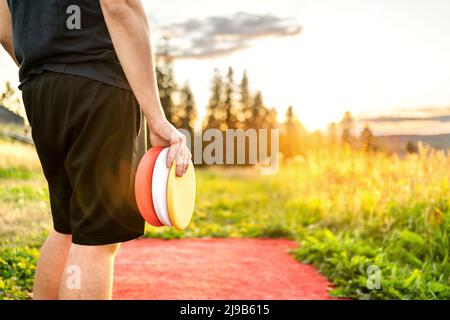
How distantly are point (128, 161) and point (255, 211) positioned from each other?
287 inches

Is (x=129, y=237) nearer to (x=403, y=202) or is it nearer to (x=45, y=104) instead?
(x=45, y=104)

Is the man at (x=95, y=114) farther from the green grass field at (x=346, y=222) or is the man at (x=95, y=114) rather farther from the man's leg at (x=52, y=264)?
the green grass field at (x=346, y=222)

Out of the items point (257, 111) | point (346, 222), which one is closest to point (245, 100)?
point (257, 111)

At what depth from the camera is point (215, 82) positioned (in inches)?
1128

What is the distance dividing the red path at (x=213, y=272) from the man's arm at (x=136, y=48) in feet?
7.30

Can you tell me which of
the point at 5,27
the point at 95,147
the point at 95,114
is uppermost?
the point at 5,27

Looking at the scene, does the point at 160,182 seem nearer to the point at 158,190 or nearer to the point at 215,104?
the point at 158,190

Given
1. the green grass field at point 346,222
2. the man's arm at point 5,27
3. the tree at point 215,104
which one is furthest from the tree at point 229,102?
the man's arm at point 5,27

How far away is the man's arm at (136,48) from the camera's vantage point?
7.07 feet

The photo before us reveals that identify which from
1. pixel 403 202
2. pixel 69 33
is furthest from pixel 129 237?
pixel 403 202

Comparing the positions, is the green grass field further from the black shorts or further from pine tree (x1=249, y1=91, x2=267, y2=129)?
pine tree (x1=249, y1=91, x2=267, y2=129)

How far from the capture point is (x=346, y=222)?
6902mm

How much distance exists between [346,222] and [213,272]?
2.41 metres

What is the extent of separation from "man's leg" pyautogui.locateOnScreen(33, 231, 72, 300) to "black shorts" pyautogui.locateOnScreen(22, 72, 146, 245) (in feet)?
1.17
